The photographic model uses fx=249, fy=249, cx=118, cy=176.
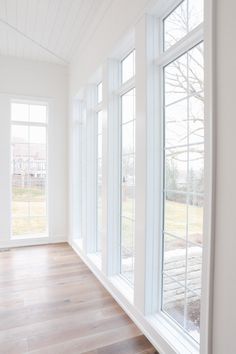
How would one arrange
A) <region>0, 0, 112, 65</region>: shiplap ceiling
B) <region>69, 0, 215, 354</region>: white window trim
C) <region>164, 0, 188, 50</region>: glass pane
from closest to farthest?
1. <region>69, 0, 215, 354</region>: white window trim
2. <region>164, 0, 188, 50</region>: glass pane
3. <region>0, 0, 112, 65</region>: shiplap ceiling

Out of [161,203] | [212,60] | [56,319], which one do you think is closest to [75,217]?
[56,319]

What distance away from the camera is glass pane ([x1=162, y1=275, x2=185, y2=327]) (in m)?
1.85

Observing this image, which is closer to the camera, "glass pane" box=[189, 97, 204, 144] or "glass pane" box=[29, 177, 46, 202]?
"glass pane" box=[189, 97, 204, 144]

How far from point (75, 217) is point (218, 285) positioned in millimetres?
3300

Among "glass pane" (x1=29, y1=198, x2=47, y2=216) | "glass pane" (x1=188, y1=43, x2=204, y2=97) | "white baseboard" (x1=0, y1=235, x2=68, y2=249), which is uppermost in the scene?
"glass pane" (x1=188, y1=43, x2=204, y2=97)

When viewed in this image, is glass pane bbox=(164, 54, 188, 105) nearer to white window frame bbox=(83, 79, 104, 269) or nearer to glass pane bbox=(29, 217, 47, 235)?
white window frame bbox=(83, 79, 104, 269)

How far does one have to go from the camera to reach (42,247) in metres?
4.36

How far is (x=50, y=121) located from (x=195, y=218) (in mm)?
3638

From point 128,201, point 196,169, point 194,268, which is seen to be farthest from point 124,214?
point 196,169

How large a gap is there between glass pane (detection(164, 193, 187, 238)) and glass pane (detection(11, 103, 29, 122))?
349cm

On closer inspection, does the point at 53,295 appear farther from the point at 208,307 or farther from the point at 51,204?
the point at 51,204

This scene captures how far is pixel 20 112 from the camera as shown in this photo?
14.7 ft

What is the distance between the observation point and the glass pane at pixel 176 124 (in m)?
1.79

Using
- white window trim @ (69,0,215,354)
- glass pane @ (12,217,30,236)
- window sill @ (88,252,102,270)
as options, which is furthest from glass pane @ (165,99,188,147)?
glass pane @ (12,217,30,236)
